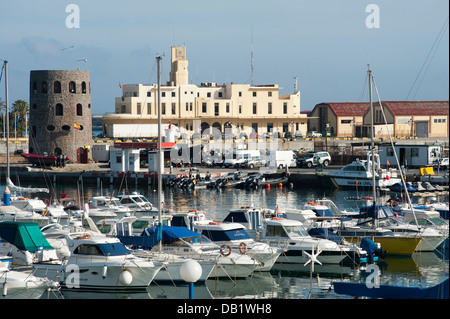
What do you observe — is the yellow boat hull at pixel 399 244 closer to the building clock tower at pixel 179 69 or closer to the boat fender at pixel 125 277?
the boat fender at pixel 125 277

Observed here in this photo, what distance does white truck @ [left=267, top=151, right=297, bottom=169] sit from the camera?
234 ft

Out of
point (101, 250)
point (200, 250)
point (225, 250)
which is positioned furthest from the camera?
point (225, 250)

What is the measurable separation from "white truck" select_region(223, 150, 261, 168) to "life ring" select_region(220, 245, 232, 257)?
147 feet

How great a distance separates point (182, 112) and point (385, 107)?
→ 2601 cm

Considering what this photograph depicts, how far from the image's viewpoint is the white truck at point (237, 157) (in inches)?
2854

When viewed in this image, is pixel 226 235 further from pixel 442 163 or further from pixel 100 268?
pixel 442 163

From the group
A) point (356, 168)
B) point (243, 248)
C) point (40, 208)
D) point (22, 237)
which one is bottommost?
point (243, 248)

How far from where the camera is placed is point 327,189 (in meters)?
61.3

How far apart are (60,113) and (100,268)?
53.7 m

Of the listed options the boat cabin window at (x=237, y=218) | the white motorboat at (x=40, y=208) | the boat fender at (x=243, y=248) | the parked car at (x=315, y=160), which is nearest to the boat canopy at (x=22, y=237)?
the boat fender at (x=243, y=248)

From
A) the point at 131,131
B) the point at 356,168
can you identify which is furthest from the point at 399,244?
the point at 131,131

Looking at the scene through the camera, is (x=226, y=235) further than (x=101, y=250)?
Yes

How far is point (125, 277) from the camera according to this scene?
2409cm

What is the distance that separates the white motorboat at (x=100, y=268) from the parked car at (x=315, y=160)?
48616mm
